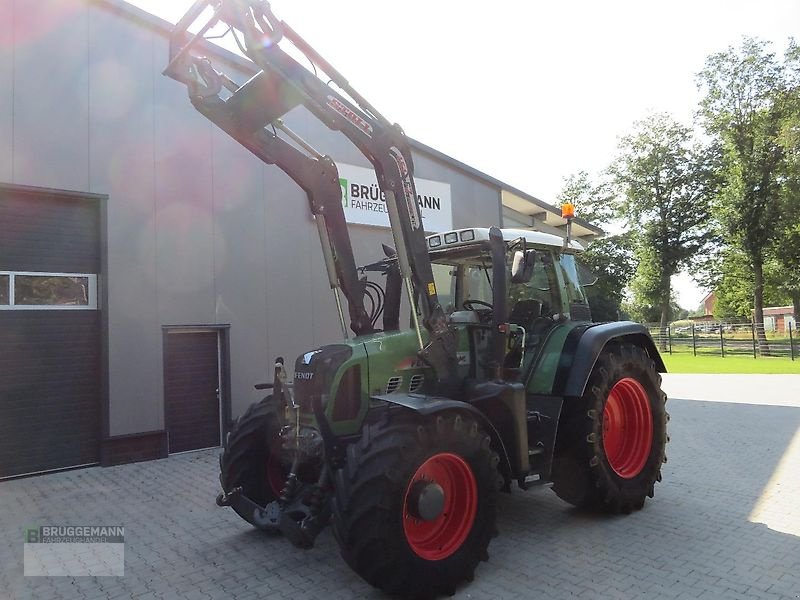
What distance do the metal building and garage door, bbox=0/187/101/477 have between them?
0.7 inches

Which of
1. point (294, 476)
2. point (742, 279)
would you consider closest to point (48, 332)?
point (294, 476)

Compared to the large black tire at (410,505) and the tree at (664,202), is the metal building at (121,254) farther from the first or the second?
the tree at (664,202)

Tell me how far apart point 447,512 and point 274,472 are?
1.69 metres

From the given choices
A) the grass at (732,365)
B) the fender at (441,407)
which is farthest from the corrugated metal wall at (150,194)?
the grass at (732,365)

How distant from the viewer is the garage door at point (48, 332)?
7672 mm

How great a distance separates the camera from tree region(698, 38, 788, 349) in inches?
1102

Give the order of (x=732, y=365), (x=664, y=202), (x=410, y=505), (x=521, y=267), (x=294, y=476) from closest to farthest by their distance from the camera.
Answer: (x=410, y=505) → (x=294, y=476) → (x=521, y=267) → (x=732, y=365) → (x=664, y=202)

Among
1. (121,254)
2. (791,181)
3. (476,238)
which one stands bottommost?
(476,238)

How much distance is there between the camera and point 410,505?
367cm

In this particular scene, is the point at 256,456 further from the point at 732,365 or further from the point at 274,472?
the point at 732,365

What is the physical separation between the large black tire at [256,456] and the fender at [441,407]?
43.7 inches

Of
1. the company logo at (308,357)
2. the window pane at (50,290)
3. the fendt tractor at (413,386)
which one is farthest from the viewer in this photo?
the window pane at (50,290)

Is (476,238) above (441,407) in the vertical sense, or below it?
above

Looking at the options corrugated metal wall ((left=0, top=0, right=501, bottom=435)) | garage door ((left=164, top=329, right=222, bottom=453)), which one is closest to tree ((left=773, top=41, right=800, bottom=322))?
corrugated metal wall ((left=0, top=0, right=501, bottom=435))
